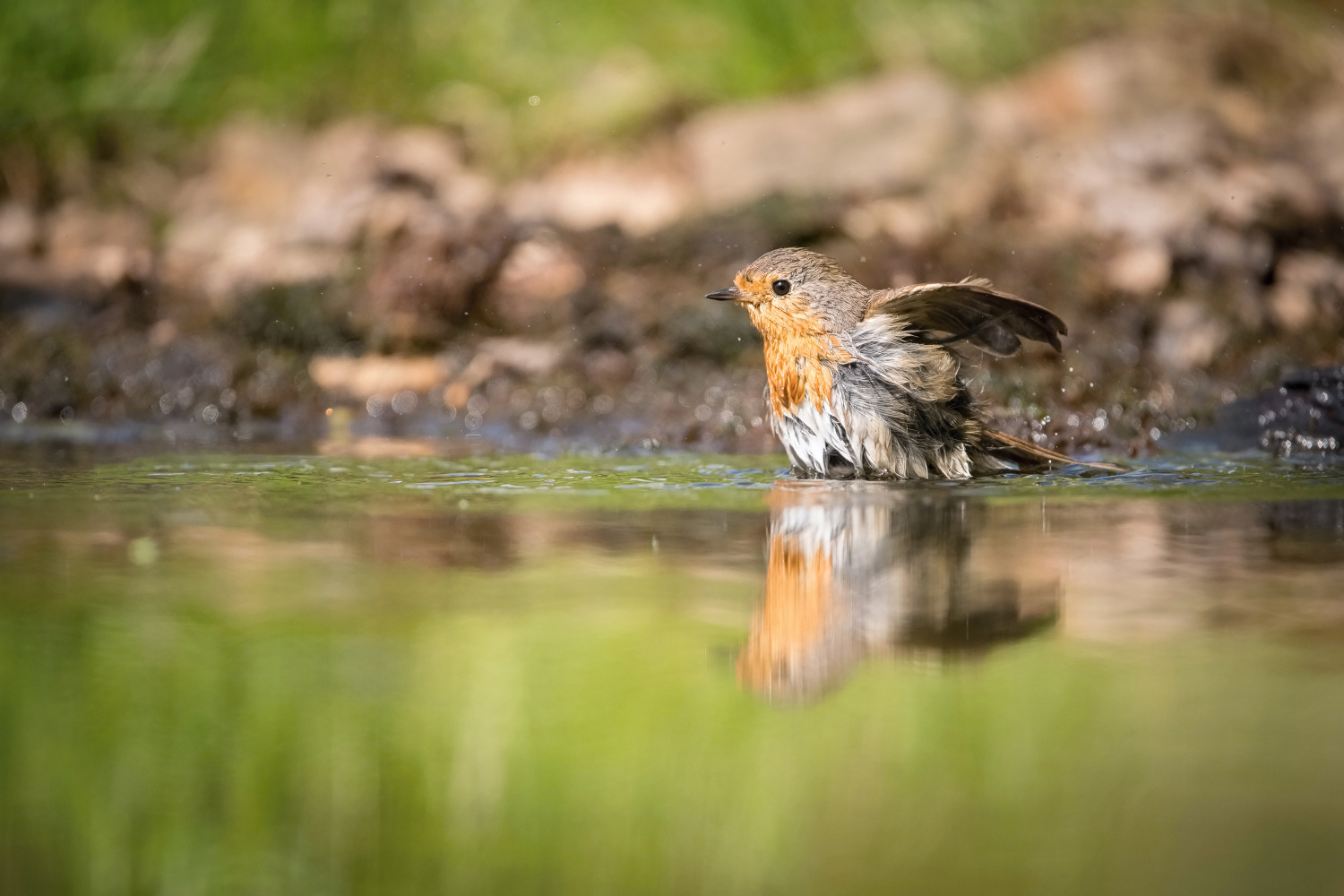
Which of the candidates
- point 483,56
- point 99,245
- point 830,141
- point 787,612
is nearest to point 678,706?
point 787,612

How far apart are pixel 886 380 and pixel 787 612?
7.35 ft

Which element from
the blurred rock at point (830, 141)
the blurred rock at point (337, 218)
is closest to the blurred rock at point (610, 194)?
the blurred rock at point (830, 141)

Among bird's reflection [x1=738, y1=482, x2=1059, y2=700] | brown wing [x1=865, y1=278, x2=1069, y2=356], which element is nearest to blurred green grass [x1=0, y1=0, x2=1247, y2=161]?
brown wing [x1=865, y1=278, x2=1069, y2=356]

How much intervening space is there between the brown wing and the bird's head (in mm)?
89

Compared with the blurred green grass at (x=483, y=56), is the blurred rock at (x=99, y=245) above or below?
below

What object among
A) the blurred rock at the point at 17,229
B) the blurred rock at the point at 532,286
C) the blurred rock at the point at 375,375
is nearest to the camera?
the blurred rock at the point at 375,375

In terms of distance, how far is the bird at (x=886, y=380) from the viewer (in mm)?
4992

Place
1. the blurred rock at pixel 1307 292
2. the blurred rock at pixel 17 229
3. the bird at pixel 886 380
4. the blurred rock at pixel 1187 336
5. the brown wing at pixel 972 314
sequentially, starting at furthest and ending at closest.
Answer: the blurred rock at pixel 17 229
the blurred rock at pixel 1307 292
the blurred rock at pixel 1187 336
the bird at pixel 886 380
the brown wing at pixel 972 314

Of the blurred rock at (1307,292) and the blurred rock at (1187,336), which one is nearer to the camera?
the blurred rock at (1187,336)

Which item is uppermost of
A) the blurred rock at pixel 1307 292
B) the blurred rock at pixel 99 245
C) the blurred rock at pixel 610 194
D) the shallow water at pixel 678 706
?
the blurred rock at pixel 610 194

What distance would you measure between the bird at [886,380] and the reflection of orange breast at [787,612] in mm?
1409

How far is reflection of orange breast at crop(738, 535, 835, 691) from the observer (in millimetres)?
2541

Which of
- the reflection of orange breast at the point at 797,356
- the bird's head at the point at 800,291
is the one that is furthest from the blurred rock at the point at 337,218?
the reflection of orange breast at the point at 797,356

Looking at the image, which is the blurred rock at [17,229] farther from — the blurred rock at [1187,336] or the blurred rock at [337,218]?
the blurred rock at [1187,336]
